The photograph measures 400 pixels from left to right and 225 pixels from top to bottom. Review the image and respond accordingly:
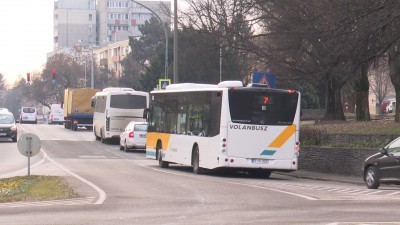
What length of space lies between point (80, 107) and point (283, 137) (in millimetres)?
43770

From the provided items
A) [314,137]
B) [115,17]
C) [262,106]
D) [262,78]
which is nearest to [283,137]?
[262,106]

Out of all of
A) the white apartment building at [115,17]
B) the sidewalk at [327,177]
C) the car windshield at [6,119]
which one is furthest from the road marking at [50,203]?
the white apartment building at [115,17]

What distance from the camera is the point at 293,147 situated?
87.0 feet

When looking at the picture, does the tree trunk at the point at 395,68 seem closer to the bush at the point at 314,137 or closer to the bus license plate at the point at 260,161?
the bush at the point at 314,137

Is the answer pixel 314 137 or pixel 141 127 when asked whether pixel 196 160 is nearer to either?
pixel 314 137

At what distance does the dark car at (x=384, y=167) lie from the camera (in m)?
21.5

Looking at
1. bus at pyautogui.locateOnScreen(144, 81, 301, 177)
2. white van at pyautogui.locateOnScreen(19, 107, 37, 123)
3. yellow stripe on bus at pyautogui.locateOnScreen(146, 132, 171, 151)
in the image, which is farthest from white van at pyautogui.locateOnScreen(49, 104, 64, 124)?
bus at pyautogui.locateOnScreen(144, 81, 301, 177)

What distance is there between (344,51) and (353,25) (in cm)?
111

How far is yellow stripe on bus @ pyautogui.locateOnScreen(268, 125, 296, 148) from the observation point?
2633 centimetres

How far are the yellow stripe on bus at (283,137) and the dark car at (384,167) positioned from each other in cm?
407

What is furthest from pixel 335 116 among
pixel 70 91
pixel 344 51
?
pixel 70 91

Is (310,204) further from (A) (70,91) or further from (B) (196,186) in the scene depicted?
(A) (70,91)

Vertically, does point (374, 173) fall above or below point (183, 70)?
below

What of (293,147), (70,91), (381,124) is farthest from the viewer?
(70,91)
